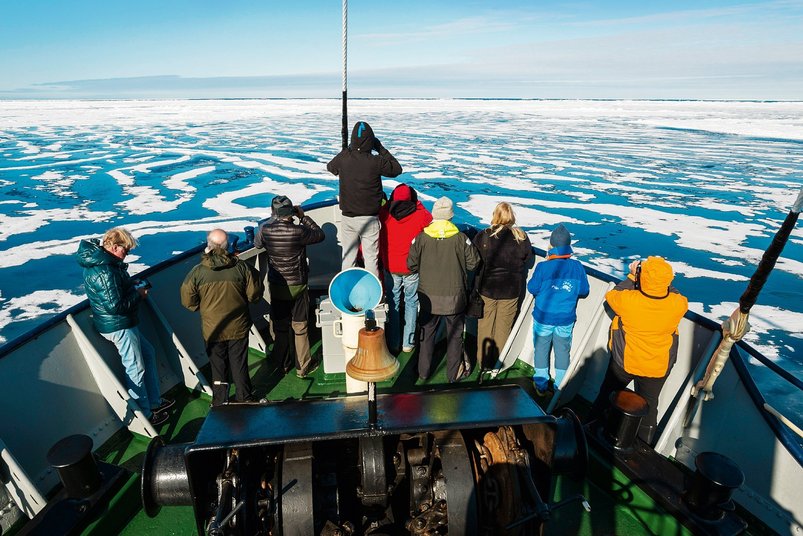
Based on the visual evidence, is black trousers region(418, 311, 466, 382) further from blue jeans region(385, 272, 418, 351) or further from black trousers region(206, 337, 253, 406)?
black trousers region(206, 337, 253, 406)

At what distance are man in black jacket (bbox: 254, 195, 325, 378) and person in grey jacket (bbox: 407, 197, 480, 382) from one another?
970 millimetres

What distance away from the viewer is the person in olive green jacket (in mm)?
3359

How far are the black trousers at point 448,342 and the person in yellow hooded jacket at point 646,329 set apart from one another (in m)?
1.28

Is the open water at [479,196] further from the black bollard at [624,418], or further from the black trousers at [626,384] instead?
the black bollard at [624,418]

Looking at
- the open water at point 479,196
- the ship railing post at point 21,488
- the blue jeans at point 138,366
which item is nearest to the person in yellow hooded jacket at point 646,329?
the open water at point 479,196

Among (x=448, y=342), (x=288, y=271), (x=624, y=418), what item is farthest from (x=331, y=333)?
(x=624, y=418)

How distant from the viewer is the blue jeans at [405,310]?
14.5ft

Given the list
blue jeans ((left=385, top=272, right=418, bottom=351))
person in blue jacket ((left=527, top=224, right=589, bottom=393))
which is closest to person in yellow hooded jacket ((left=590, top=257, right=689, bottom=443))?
person in blue jacket ((left=527, top=224, right=589, bottom=393))

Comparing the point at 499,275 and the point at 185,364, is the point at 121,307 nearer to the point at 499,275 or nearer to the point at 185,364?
the point at 185,364

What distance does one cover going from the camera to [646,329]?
3.12 meters

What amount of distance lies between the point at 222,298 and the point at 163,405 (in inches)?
52.3

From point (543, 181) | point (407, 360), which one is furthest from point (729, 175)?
point (407, 360)

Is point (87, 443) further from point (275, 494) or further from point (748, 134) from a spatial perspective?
point (748, 134)

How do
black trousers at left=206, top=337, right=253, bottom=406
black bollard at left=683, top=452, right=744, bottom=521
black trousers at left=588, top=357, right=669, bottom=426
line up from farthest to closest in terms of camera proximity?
black trousers at left=206, top=337, right=253, bottom=406
black trousers at left=588, top=357, right=669, bottom=426
black bollard at left=683, top=452, right=744, bottom=521
